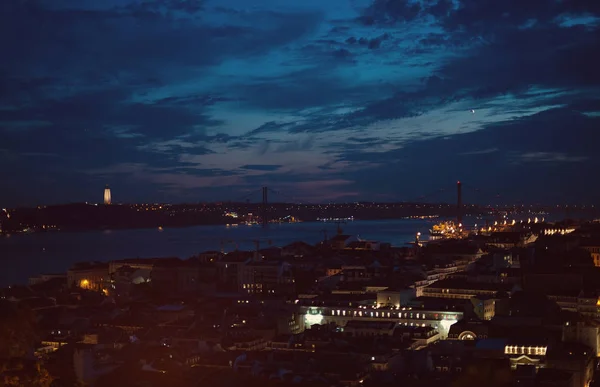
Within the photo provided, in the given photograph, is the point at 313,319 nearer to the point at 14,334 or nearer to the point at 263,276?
the point at 263,276

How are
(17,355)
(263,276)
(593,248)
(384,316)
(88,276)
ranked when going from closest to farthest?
(17,355), (384,316), (263,276), (593,248), (88,276)

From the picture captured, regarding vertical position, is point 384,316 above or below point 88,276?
below

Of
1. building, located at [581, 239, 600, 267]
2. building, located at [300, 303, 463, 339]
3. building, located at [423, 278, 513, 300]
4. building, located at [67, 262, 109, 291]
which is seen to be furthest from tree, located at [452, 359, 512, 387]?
building, located at [67, 262, 109, 291]

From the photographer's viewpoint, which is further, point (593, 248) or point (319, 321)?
point (593, 248)

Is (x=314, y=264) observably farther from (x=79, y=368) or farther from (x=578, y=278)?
(x=79, y=368)

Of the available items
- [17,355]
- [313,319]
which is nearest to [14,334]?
[17,355]

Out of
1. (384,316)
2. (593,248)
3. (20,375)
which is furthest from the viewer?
(593,248)

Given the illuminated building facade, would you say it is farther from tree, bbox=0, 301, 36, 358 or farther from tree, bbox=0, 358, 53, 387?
tree, bbox=0, 358, 53, 387

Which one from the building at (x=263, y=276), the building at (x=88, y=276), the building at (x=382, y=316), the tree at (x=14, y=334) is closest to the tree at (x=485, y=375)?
the building at (x=382, y=316)

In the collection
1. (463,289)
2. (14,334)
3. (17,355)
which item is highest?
(14,334)
